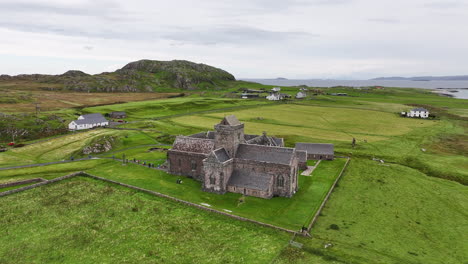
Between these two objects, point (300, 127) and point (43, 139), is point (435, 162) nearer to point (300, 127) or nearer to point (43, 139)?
point (300, 127)

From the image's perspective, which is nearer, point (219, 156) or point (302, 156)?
point (219, 156)

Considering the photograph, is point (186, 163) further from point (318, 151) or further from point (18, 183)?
point (318, 151)

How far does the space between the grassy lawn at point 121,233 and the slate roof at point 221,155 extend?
10.8 metres

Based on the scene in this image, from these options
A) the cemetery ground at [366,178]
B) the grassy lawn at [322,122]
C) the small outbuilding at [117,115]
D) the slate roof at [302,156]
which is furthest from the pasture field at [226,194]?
the small outbuilding at [117,115]

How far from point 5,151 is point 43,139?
16.6 metres

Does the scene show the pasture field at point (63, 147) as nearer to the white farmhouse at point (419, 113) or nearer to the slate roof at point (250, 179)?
the slate roof at point (250, 179)

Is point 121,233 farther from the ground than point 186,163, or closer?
closer

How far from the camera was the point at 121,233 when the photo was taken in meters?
38.0

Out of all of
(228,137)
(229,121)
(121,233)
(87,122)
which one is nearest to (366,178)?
(228,137)

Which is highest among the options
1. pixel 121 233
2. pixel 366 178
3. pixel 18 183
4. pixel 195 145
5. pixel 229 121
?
pixel 229 121

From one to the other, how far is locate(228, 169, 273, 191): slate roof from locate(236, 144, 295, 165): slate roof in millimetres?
2726

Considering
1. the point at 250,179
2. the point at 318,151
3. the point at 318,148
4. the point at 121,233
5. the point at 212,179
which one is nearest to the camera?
the point at 121,233

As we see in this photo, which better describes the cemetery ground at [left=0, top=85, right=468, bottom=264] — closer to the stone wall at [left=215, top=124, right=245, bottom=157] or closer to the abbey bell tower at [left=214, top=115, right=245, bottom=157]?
the stone wall at [left=215, top=124, right=245, bottom=157]

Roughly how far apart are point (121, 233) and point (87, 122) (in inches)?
3472
